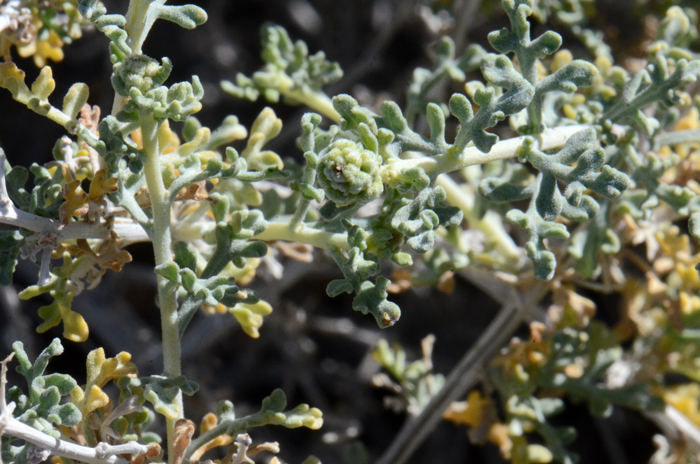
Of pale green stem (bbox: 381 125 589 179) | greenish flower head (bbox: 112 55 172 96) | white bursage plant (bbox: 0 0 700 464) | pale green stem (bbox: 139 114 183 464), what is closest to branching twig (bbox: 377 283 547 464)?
white bursage plant (bbox: 0 0 700 464)

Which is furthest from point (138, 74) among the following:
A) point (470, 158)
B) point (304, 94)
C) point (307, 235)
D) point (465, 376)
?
point (465, 376)

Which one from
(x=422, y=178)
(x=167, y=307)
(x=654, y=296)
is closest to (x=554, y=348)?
(x=654, y=296)

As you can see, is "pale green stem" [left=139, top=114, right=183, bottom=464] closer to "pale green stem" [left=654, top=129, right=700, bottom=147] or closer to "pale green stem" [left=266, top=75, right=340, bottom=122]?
"pale green stem" [left=266, top=75, right=340, bottom=122]

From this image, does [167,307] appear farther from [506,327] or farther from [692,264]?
[692,264]

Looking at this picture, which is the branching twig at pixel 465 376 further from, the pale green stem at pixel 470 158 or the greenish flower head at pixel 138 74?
the greenish flower head at pixel 138 74

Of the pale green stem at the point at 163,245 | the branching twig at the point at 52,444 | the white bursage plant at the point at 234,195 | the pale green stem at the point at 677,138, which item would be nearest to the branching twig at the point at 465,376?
the white bursage plant at the point at 234,195

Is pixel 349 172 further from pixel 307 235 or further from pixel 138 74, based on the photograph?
pixel 138 74
